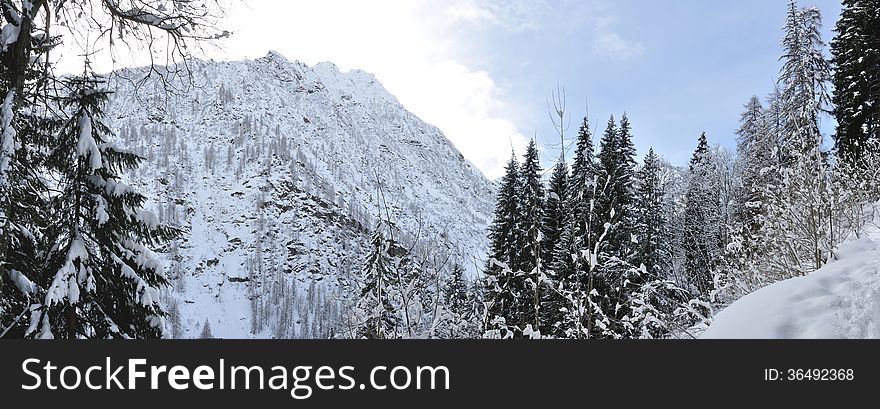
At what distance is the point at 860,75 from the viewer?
2011 centimetres

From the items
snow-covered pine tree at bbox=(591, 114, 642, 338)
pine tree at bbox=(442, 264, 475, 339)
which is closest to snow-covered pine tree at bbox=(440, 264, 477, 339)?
pine tree at bbox=(442, 264, 475, 339)

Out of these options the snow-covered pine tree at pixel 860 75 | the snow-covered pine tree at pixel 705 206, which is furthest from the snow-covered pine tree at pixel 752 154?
the snow-covered pine tree at pixel 860 75

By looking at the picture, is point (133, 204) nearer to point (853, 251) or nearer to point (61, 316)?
point (61, 316)

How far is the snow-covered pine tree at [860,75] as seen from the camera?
63.7ft

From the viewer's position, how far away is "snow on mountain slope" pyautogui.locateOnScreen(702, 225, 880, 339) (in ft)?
11.9

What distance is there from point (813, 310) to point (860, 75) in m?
→ 21.5

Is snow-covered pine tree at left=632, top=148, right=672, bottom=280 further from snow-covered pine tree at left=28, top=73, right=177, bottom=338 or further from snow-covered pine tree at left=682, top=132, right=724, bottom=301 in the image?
snow-covered pine tree at left=28, top=73, right=177, bottom=338

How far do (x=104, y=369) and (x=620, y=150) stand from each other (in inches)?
924

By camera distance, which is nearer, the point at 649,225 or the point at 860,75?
the point at 860,75

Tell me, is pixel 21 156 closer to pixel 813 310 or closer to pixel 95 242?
pixel 95 242

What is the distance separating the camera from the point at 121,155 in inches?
353

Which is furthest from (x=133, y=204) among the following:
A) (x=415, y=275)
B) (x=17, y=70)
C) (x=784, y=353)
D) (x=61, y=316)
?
(x=784, y=353)

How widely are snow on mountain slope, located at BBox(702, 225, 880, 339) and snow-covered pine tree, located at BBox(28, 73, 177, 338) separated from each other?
8177 millimetres

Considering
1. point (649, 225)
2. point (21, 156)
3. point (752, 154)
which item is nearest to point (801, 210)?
point (21, 156)
